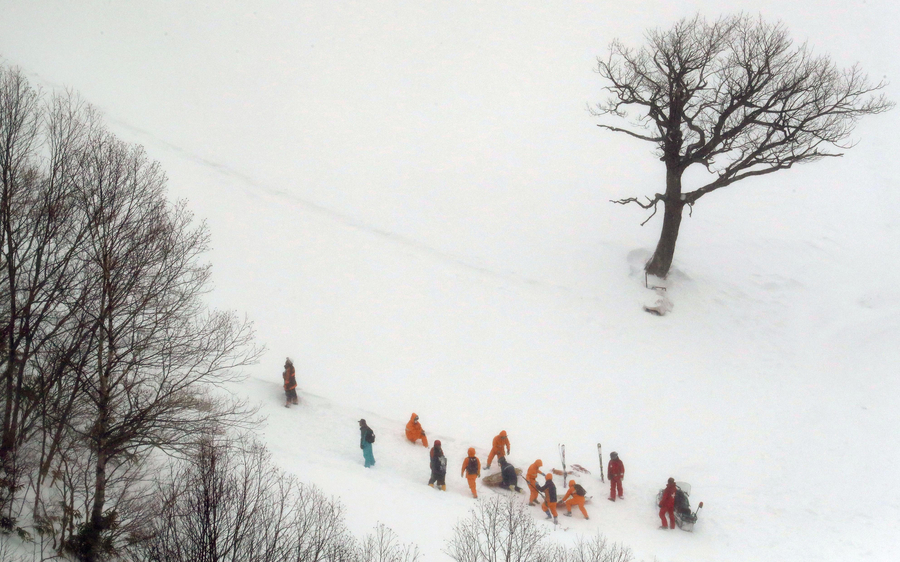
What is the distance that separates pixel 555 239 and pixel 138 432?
60.7 ft

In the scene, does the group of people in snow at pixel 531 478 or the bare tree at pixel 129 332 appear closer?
the bare tree at pixel 129 332

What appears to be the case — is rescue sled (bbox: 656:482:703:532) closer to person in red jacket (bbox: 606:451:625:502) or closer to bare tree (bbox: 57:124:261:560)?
person in red jacket (bbox: 606:451:625:502)

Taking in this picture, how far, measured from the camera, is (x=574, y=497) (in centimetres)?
1406

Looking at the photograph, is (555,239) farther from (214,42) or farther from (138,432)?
(214,42)

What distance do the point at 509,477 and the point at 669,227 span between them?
11.8 m

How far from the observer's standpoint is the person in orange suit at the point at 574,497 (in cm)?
1392

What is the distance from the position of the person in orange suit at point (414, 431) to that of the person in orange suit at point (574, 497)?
3782mm

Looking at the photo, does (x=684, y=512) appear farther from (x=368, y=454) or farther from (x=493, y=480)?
(x=368, y=454)

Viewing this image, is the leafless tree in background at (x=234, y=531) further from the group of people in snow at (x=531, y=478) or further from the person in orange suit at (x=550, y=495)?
the person in orange suit at (x=550, y=495)

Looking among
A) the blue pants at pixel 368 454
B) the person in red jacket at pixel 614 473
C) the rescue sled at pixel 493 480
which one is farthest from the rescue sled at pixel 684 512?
the blue pants at pixel 368 454

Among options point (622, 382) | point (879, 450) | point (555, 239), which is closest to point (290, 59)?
point (555, 239)

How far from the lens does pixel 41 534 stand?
410 inches

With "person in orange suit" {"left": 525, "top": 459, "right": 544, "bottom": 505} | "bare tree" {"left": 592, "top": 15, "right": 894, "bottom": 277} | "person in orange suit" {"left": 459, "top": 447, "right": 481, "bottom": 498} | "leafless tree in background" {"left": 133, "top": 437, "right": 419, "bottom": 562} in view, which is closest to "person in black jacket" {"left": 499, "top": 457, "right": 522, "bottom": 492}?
"person in orange suit" {"left": 525, "top": 459, "right": 544, "bottom": 505}

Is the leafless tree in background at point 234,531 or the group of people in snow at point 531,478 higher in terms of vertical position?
the group of people in snow at point 531,478
